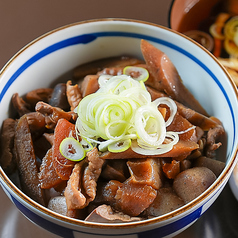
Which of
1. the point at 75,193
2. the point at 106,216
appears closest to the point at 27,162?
the point at 75,193

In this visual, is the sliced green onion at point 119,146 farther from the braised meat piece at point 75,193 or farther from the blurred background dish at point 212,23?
the blurred background dish at point 212,23

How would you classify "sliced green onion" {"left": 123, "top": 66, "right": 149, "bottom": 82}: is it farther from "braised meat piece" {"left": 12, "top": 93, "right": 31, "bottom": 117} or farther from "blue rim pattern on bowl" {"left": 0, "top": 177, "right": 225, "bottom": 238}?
"blue rim pattern on bowl" {"left": 0, "top": 177, "right": 225, "bottom": 238}

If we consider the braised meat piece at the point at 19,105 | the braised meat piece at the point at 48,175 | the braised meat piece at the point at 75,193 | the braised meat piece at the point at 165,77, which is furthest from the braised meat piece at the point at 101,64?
the braised meat piece at the point at 75,193

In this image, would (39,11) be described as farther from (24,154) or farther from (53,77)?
(24,154)

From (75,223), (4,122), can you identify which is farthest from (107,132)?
(4,122)

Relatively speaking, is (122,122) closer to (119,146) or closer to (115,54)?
(119,146)

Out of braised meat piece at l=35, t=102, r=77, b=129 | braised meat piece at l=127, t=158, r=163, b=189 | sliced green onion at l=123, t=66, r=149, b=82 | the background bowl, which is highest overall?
the background bowl

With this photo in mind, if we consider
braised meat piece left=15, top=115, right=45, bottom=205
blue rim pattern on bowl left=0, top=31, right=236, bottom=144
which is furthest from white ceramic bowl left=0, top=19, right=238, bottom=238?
braised meat piece left=15, top=115, right=45, bottom=205
